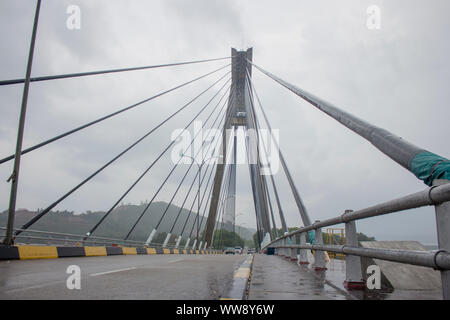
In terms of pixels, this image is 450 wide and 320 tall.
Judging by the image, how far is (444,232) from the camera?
231 centimetres

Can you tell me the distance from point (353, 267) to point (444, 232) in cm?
219

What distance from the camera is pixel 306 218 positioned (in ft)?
35.4

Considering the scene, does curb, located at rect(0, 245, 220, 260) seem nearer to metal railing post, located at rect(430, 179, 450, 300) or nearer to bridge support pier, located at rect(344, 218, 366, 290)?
bridge support pier, located at rect(344, 218, 366, 290)

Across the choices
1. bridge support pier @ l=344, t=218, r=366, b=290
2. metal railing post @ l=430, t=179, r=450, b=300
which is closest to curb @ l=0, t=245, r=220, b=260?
bridge support pier @ l=344, t=218, r=366, b=290

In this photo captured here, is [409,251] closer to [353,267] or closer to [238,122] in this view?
[353,267]

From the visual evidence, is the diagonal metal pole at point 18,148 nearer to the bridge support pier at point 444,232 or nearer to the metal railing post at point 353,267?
the metal railing post at point 353,267

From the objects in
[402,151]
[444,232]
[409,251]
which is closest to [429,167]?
[402,151]

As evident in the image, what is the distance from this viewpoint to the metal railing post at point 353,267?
167 inches

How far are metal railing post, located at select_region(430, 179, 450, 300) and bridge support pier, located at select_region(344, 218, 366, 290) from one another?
2.00m

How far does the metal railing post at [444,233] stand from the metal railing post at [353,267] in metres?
2.00

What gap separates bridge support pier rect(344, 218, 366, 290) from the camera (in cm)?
425

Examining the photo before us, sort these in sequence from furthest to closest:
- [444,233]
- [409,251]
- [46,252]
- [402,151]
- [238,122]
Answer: [238,122]
[46,252]
[402,151]
[409,251]
[444,233]
